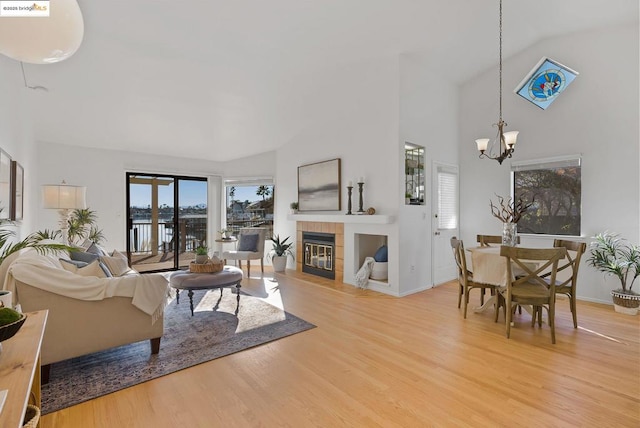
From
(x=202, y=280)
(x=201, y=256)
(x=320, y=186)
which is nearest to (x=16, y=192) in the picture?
(x=201, y=256)

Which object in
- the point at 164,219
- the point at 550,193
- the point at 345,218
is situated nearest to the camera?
the point at 550,193

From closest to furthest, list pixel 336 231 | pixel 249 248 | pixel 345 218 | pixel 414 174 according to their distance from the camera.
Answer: pixel 414 174 → pixel 345 218 → pixel 336 231 → pixel 249 248

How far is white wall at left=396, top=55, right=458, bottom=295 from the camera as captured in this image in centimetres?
453

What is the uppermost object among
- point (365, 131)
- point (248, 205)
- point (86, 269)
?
point (365, 131)

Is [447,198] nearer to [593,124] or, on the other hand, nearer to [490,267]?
[593,124]

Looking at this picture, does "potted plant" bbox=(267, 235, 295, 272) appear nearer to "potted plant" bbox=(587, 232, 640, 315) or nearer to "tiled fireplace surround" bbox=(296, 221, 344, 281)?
"tiled fireplace surround" bbox=(296, 221, 344, 281)

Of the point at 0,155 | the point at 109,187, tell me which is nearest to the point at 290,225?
the point at 109,187

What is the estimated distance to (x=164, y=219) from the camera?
6586 mm

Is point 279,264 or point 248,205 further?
point 248,205

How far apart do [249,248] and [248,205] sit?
1.54 m

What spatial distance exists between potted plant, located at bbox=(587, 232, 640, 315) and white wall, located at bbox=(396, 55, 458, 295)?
198cm

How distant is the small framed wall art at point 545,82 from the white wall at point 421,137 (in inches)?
44.5

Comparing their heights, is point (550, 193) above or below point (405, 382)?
above

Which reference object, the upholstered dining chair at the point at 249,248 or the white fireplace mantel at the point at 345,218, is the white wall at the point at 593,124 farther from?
the upholstered dining chair at the point at 249,248
